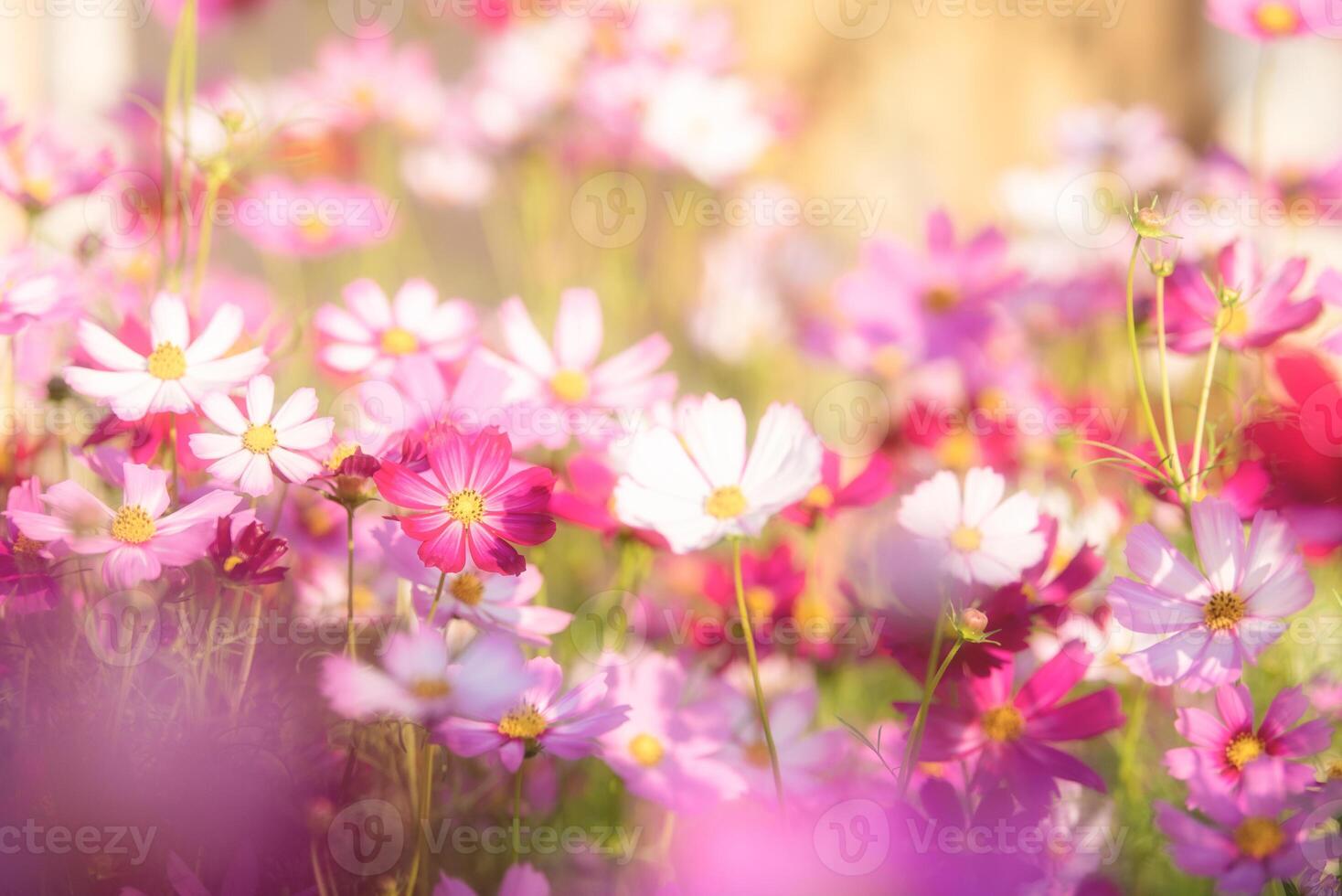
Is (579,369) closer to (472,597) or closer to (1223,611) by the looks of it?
(472,597)

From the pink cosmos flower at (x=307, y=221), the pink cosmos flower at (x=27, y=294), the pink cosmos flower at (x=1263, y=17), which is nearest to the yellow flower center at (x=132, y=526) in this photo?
the pink cosmos flower at (x=27, y=294)

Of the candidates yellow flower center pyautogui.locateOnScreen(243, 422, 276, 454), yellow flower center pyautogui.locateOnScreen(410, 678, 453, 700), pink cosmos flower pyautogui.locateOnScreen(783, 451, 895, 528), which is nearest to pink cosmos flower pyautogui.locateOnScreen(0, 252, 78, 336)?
yellow flower center pyautogui.locateOnScreen(243, 422, 276, 454)

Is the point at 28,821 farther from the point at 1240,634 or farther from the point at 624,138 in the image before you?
the point at 624,138

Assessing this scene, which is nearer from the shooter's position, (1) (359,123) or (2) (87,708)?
(2) (87,708)

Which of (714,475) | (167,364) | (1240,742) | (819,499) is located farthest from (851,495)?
(167,364)

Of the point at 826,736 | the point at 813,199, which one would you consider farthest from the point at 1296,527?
the point at 813,199
